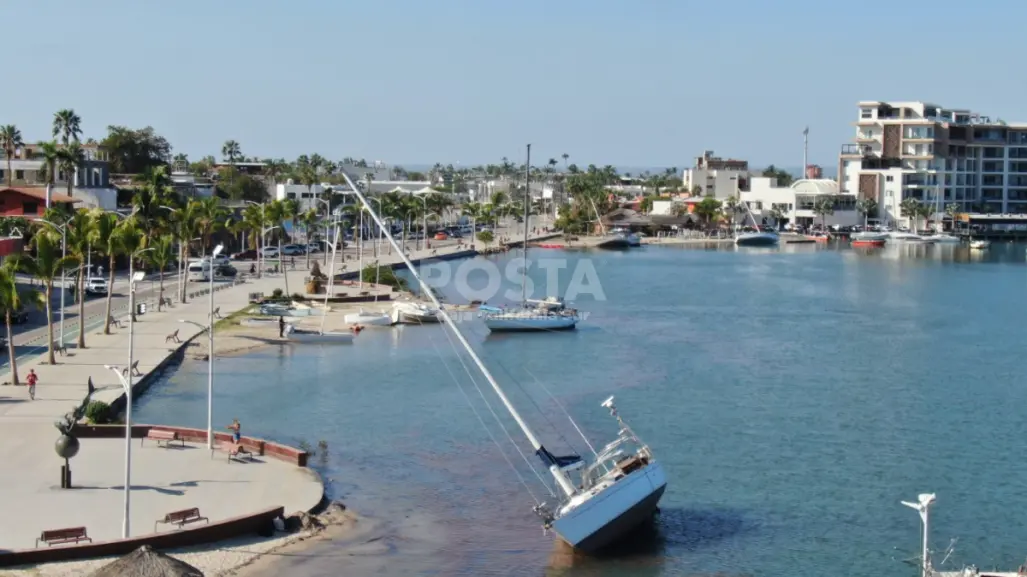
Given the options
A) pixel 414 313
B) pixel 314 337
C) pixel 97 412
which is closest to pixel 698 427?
pixel 97 412

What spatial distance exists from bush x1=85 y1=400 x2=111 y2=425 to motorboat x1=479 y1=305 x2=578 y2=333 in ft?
116

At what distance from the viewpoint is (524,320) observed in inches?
3039

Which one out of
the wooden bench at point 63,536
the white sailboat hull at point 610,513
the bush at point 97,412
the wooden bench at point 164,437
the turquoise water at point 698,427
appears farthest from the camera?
the bush at point 97,412

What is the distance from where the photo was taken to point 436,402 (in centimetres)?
5394

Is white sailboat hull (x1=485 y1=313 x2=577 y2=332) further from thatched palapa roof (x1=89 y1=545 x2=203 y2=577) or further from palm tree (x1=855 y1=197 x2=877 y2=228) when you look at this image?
palm tree (x1=855 y1=197 x2=877 y2=228)

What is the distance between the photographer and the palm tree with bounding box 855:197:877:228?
196 metres

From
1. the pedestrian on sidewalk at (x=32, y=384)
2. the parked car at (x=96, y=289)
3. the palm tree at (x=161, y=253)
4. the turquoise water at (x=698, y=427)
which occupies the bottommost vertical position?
the turquoise water at (x=698, y=427)

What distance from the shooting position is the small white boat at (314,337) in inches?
2768

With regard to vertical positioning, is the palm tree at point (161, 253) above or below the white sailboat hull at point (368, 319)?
above

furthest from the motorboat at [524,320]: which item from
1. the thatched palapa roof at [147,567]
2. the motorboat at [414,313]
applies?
the thatched palapa roof at [147,567]

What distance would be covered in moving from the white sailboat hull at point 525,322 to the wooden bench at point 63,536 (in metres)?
47.5

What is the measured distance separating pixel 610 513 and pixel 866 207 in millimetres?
→ 170866

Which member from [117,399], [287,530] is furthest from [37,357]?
[287,530]

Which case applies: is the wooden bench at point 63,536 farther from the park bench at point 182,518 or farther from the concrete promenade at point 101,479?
the park bench at point 182,518
